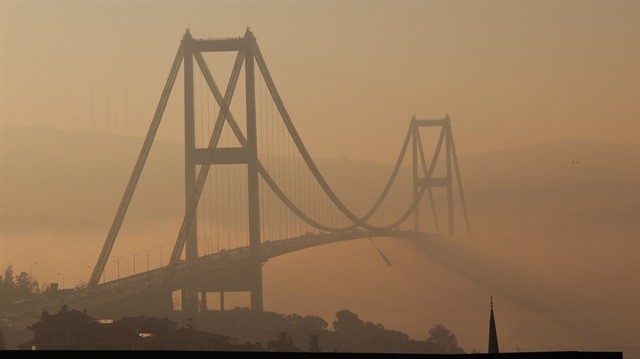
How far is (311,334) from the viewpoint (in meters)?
108

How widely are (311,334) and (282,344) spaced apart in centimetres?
1205

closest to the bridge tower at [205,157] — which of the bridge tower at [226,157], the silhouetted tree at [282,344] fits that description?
the bridge tower at [226,157]

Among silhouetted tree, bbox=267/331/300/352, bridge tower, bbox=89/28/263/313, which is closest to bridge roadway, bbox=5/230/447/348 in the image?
bridge tower, bbox=89/28/263/313

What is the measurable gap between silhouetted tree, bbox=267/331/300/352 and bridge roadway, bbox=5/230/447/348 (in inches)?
200

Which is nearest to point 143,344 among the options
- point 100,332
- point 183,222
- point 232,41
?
point 100,332

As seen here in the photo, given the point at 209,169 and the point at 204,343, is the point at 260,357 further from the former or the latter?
the point at 209,169

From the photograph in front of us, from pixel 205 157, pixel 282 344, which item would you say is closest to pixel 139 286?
pixel 282 344

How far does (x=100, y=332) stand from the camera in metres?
77.4

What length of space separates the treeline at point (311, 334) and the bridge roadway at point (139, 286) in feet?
10.4

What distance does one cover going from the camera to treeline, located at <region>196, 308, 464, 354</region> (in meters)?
103

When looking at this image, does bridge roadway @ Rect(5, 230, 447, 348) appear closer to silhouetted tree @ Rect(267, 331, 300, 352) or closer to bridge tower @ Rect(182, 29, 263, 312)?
bridge tower @ Rect(182, 29, 263, 312)

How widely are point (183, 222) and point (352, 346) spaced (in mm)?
13335

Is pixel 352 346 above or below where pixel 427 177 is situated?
below

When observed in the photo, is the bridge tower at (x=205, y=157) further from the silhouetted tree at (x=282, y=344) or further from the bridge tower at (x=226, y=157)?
the silhouetted tree at (x=282, y=344)
